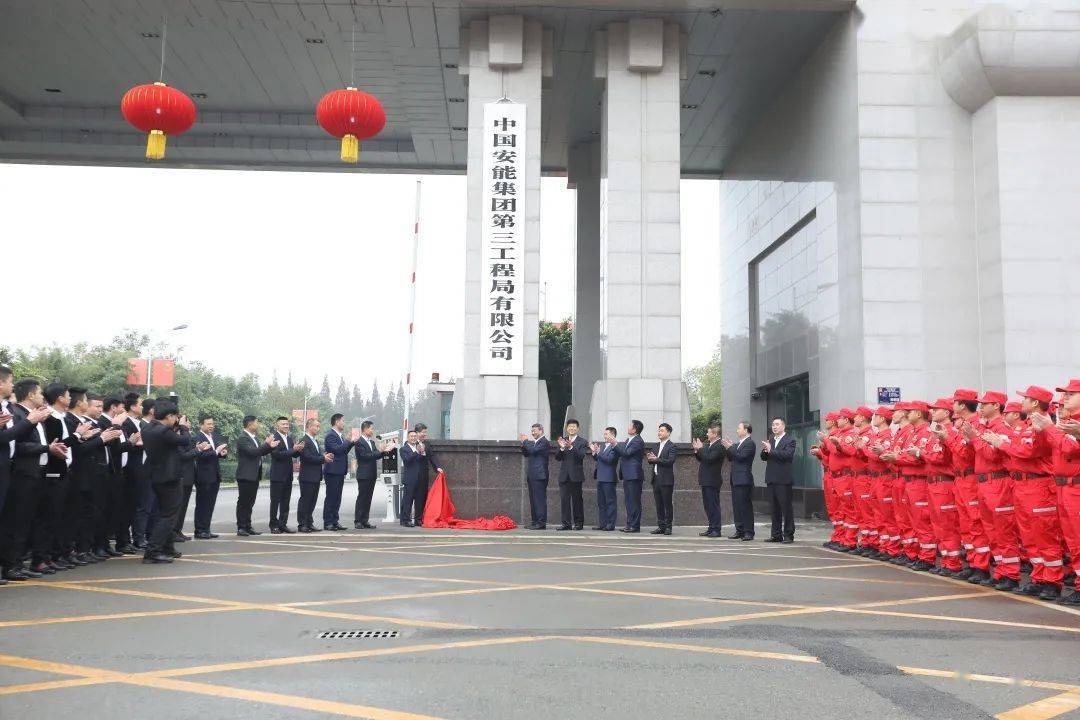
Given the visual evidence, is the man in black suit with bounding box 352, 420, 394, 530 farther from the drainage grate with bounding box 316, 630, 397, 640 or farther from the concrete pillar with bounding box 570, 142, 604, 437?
the drainage grate with bounding box 316, 630, 397, 640

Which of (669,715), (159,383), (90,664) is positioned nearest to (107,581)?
(90,664)

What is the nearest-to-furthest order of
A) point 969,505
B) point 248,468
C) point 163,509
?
1. point 969,505
2. point 163,509
3. point 248,468

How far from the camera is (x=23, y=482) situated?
25.0ft

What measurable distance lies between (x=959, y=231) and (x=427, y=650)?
1280 cm

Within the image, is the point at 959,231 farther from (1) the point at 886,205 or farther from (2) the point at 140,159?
(2) the point at 140,159

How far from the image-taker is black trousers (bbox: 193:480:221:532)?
11.8m

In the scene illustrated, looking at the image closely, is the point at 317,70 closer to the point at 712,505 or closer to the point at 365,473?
the point at 365,473

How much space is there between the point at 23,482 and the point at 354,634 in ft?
13.7

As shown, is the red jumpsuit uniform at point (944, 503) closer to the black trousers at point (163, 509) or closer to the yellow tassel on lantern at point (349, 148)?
the black trousers at point (163, 509)

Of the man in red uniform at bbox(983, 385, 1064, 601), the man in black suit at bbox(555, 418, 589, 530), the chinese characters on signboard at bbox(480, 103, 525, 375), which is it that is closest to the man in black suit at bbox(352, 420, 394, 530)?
the chinese characters on signboard at bbox(480, 103, 525, 375)

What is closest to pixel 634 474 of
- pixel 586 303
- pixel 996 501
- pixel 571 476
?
pixel 571 476

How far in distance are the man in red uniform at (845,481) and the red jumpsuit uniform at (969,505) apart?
7.91 feet

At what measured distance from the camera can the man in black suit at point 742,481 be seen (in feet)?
41.7

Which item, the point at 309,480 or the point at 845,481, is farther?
the point at 309,480
